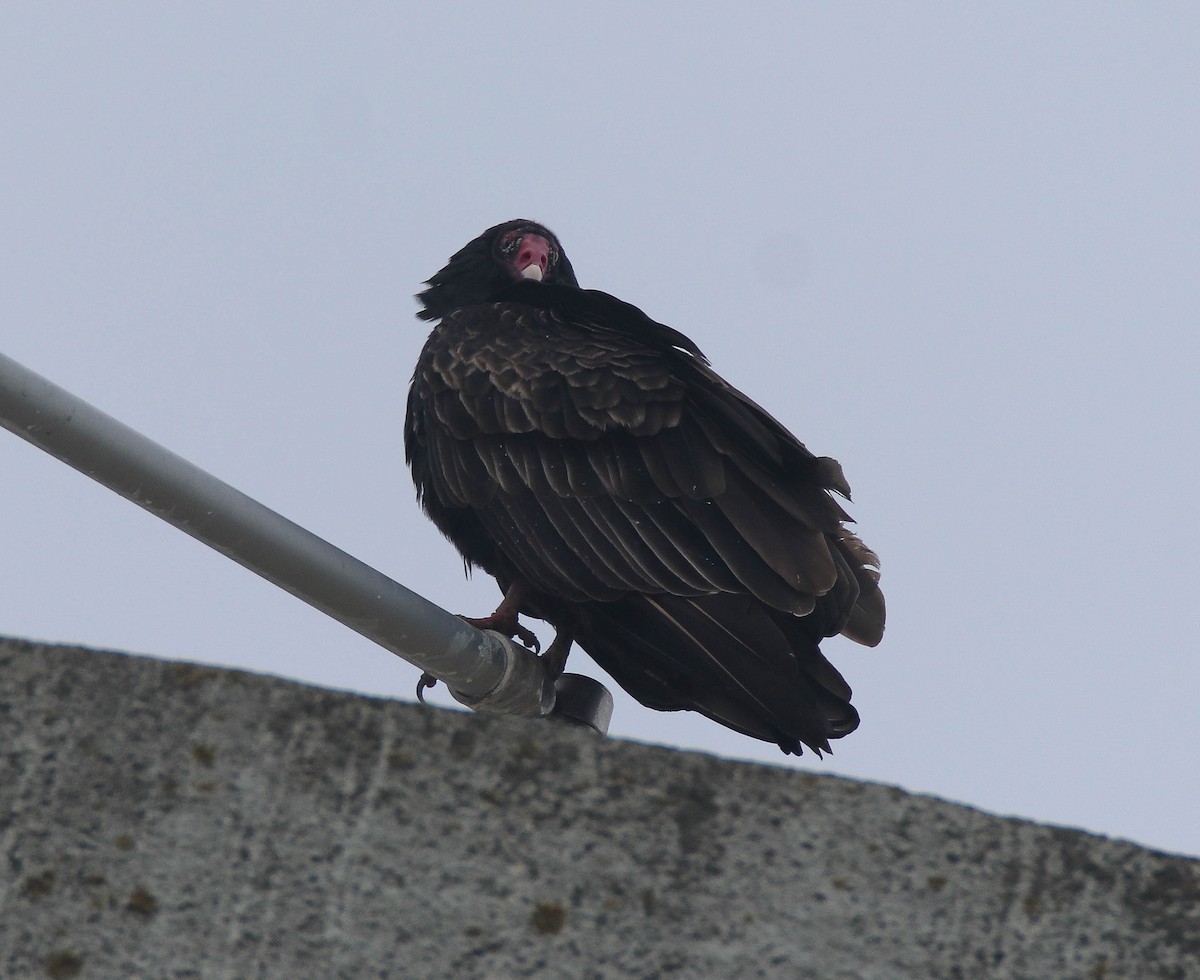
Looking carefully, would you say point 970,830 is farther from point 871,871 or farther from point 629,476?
point 629,476

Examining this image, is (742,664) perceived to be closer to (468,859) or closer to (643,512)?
(643,512)

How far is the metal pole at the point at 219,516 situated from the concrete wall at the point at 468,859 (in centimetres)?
76

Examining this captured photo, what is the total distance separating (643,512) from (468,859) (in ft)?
9.88

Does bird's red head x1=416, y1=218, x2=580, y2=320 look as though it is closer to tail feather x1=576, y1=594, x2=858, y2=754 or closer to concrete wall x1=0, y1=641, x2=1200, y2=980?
tail feather x1=576, y1=594, x2=858, y2=754

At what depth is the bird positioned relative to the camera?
455 cm

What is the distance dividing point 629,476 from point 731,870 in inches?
122

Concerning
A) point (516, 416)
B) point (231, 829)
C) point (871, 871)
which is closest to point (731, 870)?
point (871, 871)

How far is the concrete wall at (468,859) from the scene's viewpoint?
1.84m

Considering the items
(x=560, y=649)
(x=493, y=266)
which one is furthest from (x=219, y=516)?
(x=493, y=266)

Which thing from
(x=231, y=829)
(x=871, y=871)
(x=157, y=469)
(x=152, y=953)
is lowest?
(x=152, y=953)

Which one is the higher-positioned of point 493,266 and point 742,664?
point 493,266

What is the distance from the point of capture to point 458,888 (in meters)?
1.88

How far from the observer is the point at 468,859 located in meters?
1.90

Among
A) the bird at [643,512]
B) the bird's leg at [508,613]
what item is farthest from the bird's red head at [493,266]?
the bird's leg at [508,613]
